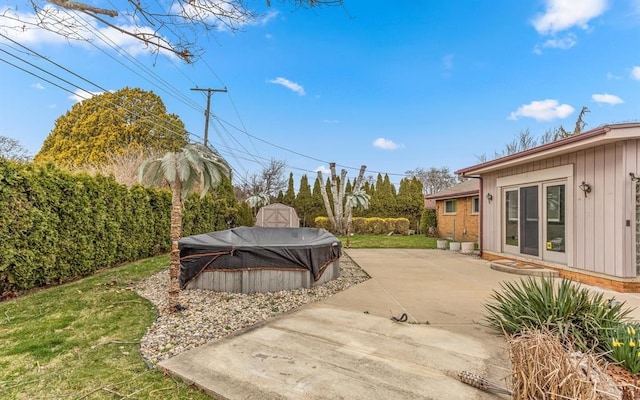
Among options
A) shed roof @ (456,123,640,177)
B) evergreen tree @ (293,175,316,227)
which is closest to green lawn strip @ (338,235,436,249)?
shed roof @ (456,123,640,177)

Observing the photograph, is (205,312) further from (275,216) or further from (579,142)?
(275,216)

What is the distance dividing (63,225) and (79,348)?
4.15m

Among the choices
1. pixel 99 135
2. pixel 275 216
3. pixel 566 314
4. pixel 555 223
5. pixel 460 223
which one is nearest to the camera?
pixel 566 314

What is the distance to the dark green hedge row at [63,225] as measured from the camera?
5074mm

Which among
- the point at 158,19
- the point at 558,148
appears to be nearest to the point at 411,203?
the point at 558,148

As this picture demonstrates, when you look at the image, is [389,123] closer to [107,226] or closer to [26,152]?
[107,226]

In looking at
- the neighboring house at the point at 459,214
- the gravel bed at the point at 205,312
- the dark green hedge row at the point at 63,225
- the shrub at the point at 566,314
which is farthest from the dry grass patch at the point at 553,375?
the neighboring house at the point at 459,214

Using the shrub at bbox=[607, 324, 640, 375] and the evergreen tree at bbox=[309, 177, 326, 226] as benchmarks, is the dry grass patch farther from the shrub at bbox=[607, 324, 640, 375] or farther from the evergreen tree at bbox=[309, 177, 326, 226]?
the evergreen tree at bbox=[309, 177, 326, 226]

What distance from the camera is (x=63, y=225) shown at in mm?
6102

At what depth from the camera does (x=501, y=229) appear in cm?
885

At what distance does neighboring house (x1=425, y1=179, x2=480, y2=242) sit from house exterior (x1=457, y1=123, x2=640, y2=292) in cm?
499

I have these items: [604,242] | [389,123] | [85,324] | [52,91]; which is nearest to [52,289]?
[85,324]

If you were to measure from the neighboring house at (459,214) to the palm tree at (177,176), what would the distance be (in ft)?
38.8

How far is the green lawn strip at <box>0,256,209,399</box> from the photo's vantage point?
7.52 feet
